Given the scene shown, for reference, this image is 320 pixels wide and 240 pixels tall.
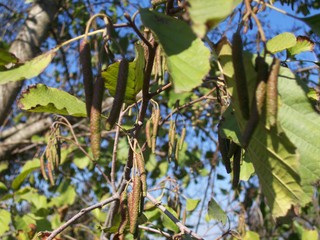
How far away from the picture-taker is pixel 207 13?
605mm

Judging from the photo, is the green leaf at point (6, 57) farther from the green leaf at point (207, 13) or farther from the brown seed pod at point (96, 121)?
the green leaf at point (207, 13)

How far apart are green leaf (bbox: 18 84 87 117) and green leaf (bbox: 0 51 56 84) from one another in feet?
0.66

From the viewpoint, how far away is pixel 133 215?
948mm

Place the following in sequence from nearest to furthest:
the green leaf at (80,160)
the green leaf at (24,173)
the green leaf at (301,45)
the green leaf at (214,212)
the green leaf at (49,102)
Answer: the green leaf at (49,102)
the green leaf at (301,45)
the green leaf at (214,212)
the green leaf at (24,173)
the green leaf at (80,160)

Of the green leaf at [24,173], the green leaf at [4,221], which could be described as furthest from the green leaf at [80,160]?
the green leaf at [4,221]

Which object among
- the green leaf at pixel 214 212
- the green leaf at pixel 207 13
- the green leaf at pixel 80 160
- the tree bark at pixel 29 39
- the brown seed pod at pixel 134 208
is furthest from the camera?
the green leaf at pixel 80 160

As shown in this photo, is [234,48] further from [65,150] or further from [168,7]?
[65,150]

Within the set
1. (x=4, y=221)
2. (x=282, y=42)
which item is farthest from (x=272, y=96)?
(x=4, y=221)

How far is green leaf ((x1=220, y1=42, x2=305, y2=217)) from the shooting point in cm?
71

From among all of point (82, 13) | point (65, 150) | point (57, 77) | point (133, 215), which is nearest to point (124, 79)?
point (133, 215)

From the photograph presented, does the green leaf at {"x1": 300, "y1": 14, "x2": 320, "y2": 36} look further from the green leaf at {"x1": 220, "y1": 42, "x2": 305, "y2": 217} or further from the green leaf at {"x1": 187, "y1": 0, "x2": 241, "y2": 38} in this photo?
the green leaf at {"x1": 187, "y1": 0, "x2": 241, "y2": 38}

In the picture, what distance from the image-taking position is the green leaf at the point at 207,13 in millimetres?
594

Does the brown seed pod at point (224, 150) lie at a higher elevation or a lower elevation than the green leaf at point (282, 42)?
lower

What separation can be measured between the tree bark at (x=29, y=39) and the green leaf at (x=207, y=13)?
8.02 feet
